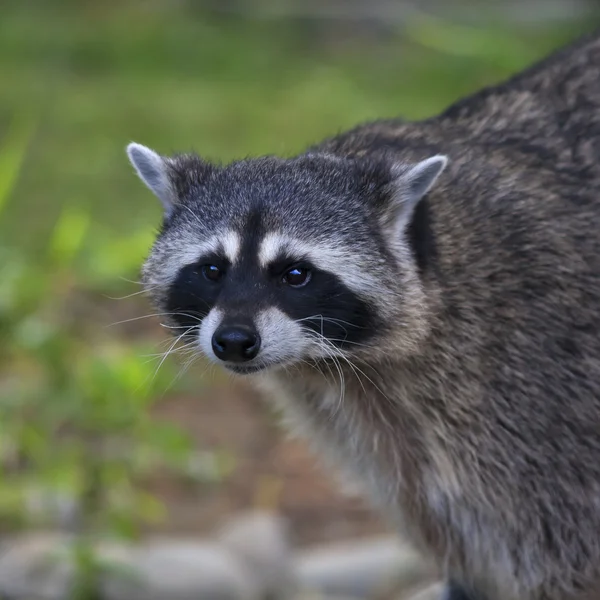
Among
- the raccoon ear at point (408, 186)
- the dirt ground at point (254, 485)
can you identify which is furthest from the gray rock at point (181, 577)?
the raccoon ear at point (408, 186)

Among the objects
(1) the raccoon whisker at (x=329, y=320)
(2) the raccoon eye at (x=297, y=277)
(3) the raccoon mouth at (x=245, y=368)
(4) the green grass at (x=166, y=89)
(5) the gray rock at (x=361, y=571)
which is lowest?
(5) the gray rock at (x=361, y=571)

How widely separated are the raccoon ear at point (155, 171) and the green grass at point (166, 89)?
4452 millimetres

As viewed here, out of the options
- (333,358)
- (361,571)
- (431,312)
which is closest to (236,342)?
(333,358)

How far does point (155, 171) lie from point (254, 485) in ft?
9.81

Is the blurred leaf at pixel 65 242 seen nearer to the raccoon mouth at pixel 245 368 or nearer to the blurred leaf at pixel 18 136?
the raccoon mouth at pixel 245 368

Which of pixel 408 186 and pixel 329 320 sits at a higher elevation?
pixel 408 186

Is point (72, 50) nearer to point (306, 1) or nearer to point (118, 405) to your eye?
point (306, 1)

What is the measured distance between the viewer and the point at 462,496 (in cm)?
416

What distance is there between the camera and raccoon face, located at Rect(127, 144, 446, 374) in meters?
3.65

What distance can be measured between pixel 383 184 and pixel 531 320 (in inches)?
27.5

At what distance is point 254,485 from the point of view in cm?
674

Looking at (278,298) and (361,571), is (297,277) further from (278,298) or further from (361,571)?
(361,571)

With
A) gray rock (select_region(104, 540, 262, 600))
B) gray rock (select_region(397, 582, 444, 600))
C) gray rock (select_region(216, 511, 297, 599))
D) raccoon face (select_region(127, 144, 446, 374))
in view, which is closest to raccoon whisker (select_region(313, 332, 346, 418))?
raccoon face (select_region(127, 144, 446, 374))

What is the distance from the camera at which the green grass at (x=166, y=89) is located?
10430 mm
